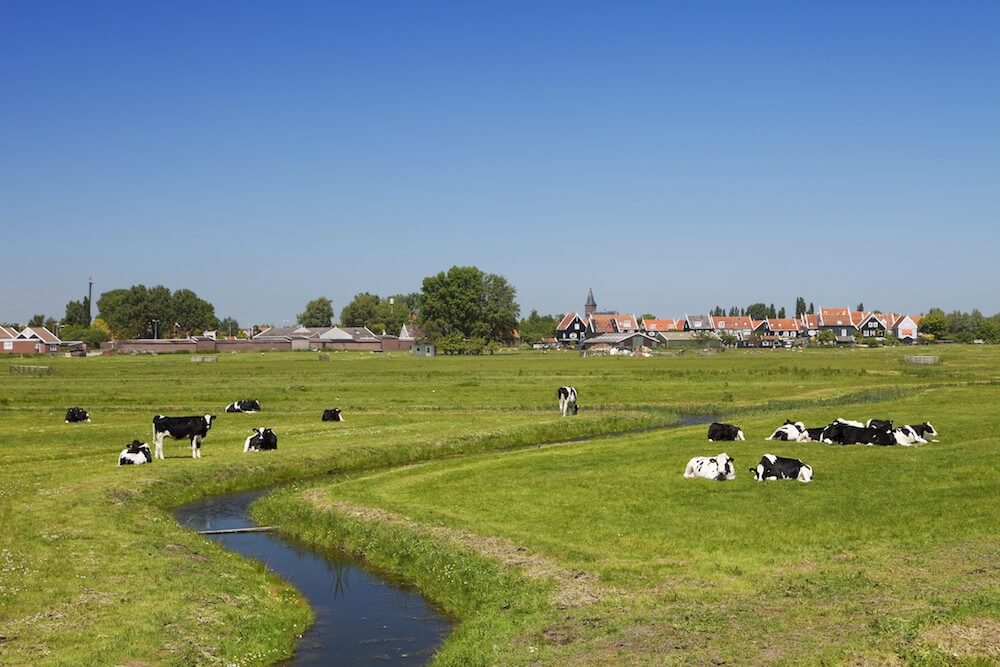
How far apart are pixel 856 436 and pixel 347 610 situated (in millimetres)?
21541

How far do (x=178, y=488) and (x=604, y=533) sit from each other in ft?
54.9

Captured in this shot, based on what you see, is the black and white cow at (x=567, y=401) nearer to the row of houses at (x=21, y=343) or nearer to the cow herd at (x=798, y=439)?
the cow herd at (x=798, y=439)

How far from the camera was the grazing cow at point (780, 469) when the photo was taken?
87.5ft

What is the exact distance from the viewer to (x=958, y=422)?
39219mm

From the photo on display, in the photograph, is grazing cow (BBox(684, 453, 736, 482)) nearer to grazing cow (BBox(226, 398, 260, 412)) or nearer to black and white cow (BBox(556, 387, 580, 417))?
black and white cow (BBox(556, 387, 580, 417))

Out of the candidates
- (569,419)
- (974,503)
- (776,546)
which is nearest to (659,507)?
(776,546)

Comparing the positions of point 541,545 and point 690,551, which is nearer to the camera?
point 690,551

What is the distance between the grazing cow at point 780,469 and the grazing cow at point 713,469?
2.76 feet

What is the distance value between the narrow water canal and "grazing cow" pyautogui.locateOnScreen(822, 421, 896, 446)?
19.3 metres

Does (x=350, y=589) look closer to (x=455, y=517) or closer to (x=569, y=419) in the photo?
(x=455, y=517)

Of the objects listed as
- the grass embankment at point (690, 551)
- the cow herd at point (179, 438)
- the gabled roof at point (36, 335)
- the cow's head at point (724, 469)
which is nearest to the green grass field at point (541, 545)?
the grass embankment at point (690, 551)

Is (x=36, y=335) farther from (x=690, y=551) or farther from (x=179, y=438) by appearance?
(x=690, y=551)

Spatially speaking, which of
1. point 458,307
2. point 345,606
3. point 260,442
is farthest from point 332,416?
point 458,307

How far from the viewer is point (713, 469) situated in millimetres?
27188
